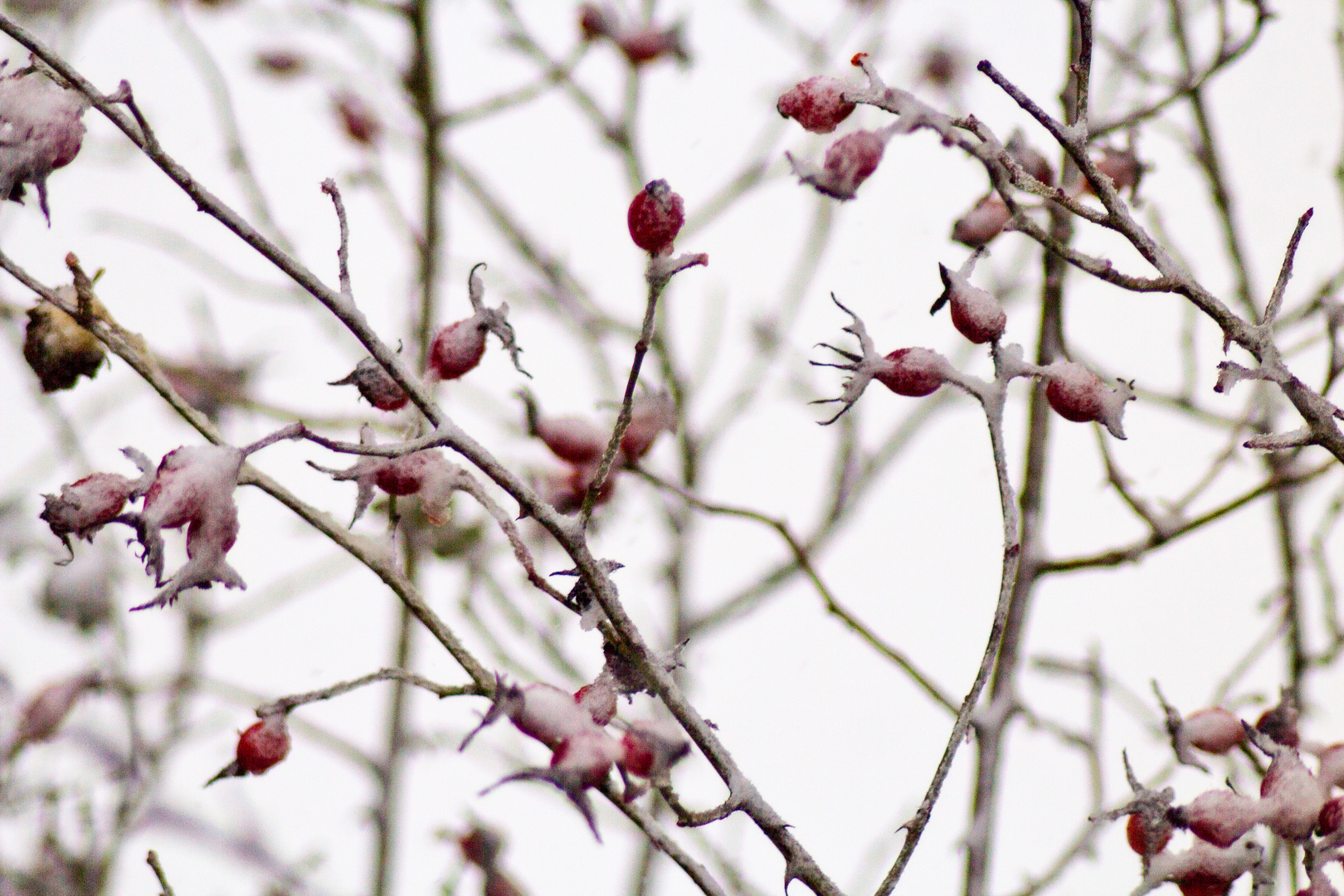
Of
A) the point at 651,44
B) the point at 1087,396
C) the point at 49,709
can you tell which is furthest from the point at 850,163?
the point at 651,44

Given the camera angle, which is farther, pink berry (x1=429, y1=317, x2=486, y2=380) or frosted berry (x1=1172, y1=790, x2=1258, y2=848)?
pink berry (x1=429, y1=317, x2=486, y2=380)

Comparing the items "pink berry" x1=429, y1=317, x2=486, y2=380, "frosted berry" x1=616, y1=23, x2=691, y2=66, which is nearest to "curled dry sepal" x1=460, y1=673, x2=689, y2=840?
"pink berry" x1=429, y1=317, x2=486, y2=380

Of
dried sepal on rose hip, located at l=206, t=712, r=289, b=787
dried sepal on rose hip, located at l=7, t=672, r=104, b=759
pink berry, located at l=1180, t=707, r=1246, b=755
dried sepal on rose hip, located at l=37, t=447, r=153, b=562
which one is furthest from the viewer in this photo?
dried sepal on rose hip, located at l=7, t=672, r=104, b=759

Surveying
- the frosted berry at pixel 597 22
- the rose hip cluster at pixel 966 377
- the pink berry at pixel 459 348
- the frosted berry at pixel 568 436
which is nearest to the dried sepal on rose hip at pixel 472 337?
the pink berry at pixel 459 348

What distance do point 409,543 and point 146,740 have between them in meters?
0.75

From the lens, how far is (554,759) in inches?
27.8

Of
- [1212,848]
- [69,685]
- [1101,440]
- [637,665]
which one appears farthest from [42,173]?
[69,685]

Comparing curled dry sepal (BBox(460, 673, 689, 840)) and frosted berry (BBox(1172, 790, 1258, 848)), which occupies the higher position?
frosted berry (BBox(1172, 790, 1258, 848))

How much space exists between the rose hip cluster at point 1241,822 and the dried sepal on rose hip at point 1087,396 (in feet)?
0.85

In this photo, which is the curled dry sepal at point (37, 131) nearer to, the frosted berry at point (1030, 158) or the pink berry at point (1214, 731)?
the frosted berry at point (1030, 158)

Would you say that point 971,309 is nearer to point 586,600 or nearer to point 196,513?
point 586,600

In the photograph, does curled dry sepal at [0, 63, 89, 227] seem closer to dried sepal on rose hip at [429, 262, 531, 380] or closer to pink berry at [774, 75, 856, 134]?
dried sepal on rose hip at [429, 262, 531, 380]

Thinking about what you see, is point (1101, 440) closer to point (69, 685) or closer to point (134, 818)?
point (69, 685)

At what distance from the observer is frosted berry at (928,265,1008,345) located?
0.83 m
